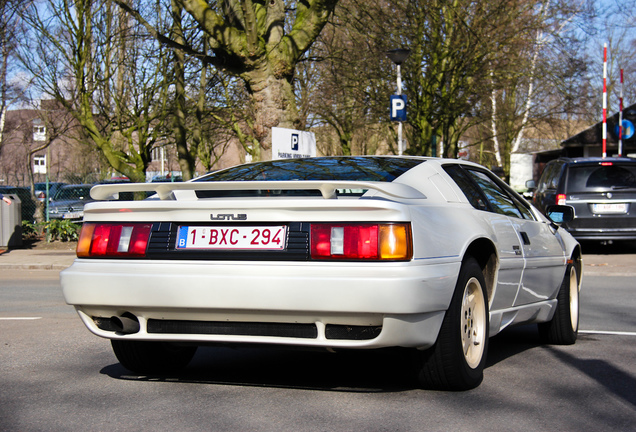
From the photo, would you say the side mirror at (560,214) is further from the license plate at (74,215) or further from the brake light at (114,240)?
the license plate at (74,215)

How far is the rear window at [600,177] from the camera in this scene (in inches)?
590

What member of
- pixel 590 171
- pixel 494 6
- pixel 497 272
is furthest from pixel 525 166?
pixel 497 272

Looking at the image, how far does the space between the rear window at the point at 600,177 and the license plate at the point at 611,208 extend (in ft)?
1.06

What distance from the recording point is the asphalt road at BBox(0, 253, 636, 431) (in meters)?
3.90

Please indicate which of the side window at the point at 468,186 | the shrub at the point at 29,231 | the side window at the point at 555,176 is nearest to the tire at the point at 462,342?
the side window at the point at 468,186

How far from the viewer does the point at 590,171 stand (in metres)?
15.1

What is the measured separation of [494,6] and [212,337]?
69.1 feet

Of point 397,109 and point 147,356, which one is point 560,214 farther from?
point 397,109

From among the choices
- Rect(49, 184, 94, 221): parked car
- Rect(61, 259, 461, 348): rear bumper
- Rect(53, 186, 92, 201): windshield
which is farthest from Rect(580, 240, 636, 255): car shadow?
Rect(53, 186, 92, 201): windshield

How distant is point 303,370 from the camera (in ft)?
17.0

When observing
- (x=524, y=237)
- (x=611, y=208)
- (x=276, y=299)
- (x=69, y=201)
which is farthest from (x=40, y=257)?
(x=276, y=299)

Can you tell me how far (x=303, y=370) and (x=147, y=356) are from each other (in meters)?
0.99

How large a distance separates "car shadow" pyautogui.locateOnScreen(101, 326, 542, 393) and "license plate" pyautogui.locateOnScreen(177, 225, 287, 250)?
0.69m

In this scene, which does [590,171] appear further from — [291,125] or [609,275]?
[291,125]
